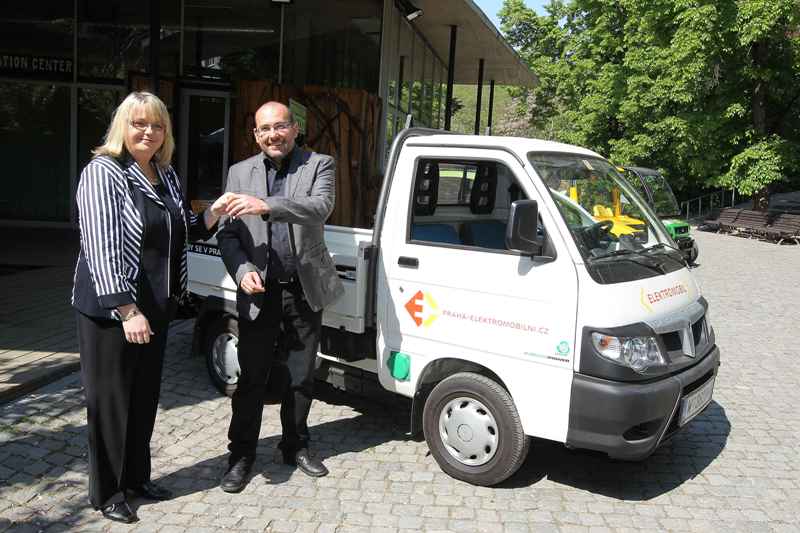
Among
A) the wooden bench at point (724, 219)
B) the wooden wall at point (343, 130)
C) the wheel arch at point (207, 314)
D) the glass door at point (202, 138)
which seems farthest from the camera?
the wooden bench at point (724, 219)

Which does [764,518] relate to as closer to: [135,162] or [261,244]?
[261,244]

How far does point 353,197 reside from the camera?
499 inches

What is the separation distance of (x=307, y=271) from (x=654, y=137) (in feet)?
83.2

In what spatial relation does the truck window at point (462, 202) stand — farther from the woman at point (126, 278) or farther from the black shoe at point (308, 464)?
the black shoe at point (308, 464)

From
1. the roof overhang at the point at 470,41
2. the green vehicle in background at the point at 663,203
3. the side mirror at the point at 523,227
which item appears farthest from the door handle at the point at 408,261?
the green vehicle in background at the point at 663,203

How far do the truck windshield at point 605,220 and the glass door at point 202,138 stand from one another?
9.93m

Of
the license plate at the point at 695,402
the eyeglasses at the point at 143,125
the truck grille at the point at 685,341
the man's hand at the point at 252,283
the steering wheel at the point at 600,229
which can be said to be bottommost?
the license plate at the point at 695,402

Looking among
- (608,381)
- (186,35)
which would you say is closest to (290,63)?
(186,35)

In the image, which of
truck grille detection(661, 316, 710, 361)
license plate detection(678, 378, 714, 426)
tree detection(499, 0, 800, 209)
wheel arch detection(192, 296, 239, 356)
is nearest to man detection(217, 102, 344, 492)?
wheel arch detection(192, 296, 239, 356)

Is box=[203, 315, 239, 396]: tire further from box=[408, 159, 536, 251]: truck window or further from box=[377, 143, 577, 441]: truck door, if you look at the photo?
box=[408, 159, 536, 251]: truck window

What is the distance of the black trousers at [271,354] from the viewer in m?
4.08

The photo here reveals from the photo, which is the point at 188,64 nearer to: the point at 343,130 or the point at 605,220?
the point at 343,130

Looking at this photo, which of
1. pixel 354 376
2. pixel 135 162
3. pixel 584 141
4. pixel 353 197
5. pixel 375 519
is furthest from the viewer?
pixel 584 141

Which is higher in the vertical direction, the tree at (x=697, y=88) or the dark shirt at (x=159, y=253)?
the tree at (x=697, y=88)
